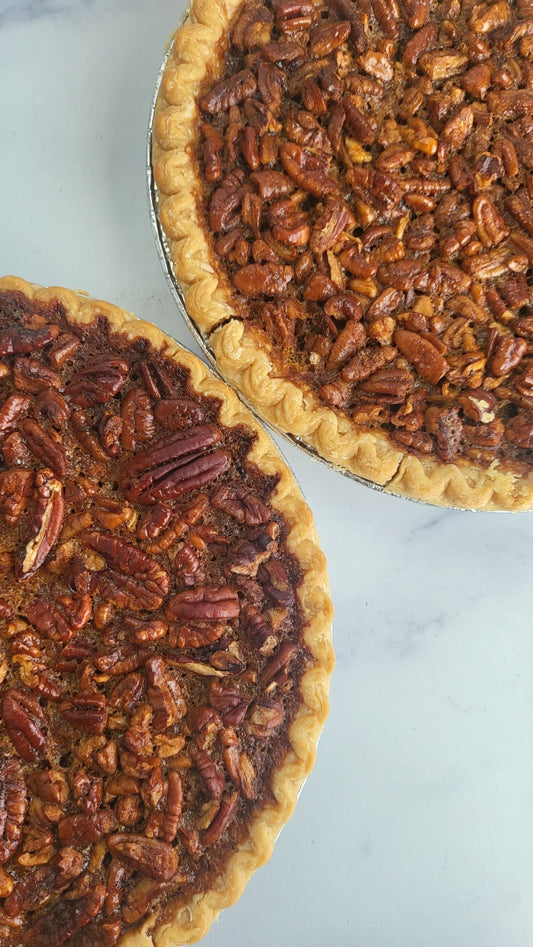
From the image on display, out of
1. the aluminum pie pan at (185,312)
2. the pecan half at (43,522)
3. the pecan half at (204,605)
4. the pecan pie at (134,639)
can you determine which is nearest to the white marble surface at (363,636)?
the aluminum pie pan at (185,312)

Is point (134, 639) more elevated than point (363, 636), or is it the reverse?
point (134, 639)

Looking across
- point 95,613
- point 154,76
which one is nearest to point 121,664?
point 95,613

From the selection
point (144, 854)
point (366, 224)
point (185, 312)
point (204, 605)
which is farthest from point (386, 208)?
point (144, 854)

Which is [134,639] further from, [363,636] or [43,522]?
[363,636]

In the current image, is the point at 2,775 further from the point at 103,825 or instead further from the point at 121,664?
the point at 121,664

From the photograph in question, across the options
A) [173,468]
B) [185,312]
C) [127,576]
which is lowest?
[127,576]

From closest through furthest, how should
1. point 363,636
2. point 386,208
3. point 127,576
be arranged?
point 127,576 < point 386,208 < point 363,636

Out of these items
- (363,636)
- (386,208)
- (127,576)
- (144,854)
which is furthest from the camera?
(363,636)
